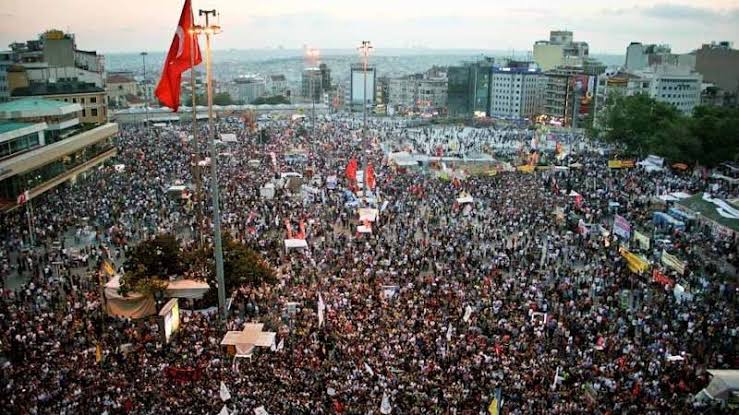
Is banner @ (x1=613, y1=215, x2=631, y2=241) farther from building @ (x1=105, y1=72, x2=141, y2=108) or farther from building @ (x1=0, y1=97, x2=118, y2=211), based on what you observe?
building @ (x1=105, y1=72, x2=141, y2=108)

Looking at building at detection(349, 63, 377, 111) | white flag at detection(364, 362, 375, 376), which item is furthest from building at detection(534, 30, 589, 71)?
white flag at detection(364, 362, 375, 376)

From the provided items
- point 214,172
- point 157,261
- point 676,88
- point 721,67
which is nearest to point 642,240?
point 214,172

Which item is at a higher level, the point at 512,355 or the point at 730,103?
the point at 730,103

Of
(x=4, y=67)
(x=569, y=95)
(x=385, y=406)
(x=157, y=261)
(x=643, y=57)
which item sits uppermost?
(x=643, y=57)

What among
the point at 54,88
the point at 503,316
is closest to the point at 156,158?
the point at 54,88

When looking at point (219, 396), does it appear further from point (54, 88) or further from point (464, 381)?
point (54, 88)

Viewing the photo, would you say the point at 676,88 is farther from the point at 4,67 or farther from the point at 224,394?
the point at 224,394
